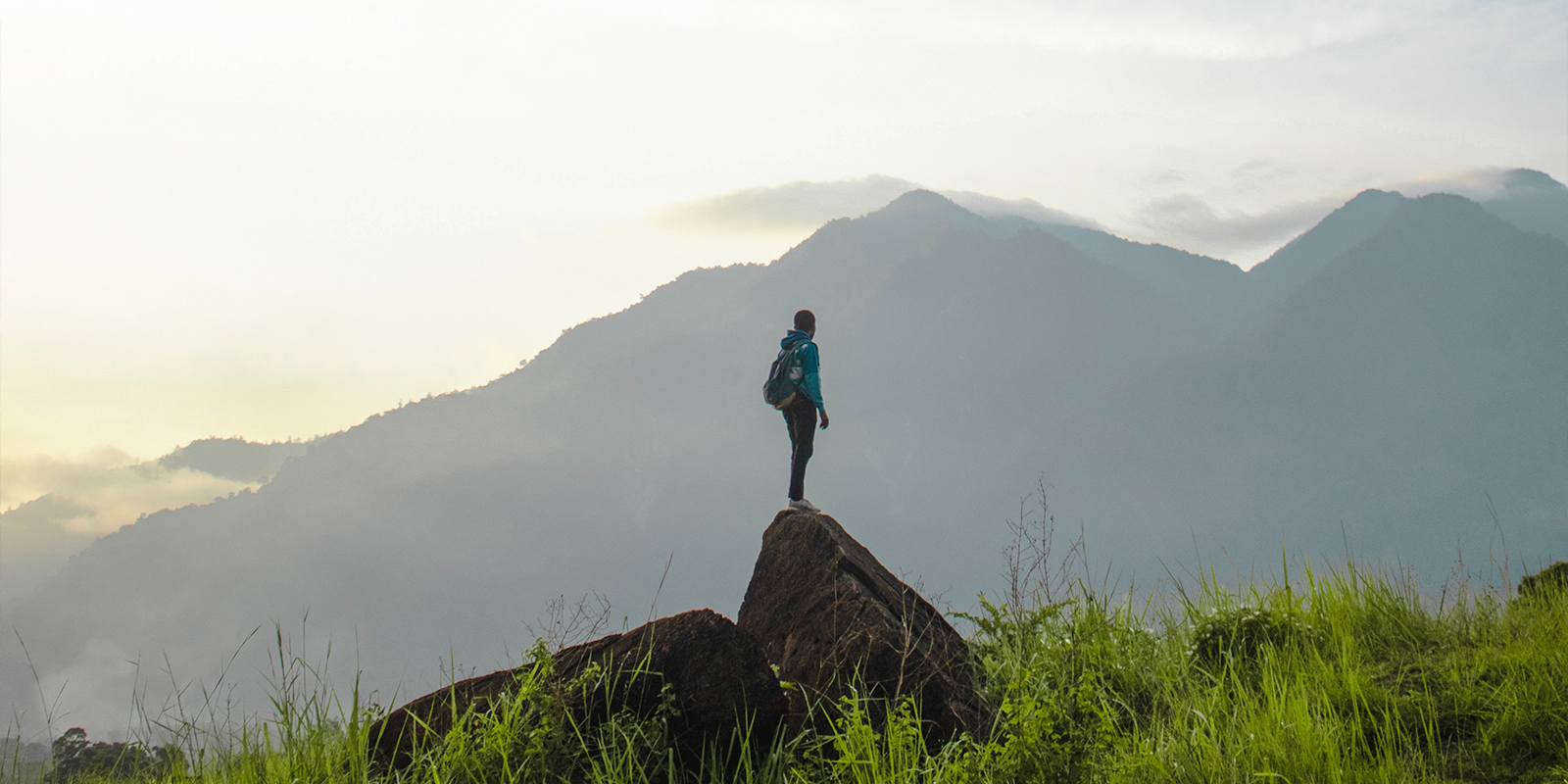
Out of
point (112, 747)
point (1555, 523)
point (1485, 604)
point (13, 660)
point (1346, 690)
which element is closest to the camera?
point (13, 660)

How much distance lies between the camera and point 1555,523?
18200cm

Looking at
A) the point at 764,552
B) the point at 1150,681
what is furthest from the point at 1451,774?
the point at 764,552

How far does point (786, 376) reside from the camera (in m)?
9.04

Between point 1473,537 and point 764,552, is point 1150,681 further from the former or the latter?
point 1473,537

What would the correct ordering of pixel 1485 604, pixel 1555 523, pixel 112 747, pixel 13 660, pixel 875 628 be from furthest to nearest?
pixel 1555 523, pixel 112 747, pixel 1485 604, pixel 875 628, pixel 13 660

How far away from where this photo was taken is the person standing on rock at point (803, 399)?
896 centimetres

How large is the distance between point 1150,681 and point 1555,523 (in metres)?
250

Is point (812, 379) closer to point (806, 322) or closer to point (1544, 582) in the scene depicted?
point (806, 322)

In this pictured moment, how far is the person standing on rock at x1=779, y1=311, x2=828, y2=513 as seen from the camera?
8.96 meters

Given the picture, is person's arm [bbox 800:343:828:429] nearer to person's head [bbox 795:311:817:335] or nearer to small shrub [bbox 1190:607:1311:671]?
person's head [bbox 795:311:817:335]

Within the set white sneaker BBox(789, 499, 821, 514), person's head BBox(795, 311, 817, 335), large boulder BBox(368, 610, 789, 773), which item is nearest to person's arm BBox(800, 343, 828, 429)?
person's head BBox(795, 311, 817, 335)

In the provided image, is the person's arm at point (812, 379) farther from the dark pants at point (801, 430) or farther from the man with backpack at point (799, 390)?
the dark pants at point (801, 430)

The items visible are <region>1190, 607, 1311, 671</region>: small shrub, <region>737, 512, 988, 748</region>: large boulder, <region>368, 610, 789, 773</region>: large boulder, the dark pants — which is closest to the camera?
<region>368, 610, 789, 773</region>: large boulder

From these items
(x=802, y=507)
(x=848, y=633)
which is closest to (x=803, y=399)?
(x=802, y=507)
